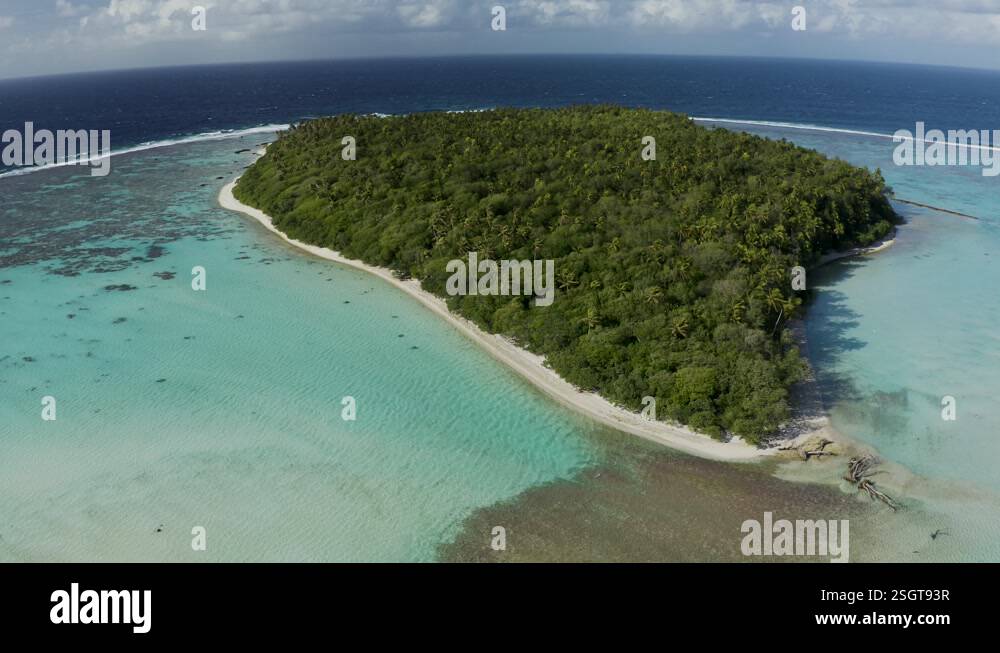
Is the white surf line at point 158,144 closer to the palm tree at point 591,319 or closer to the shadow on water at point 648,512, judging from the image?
the palm tree at point 591,319

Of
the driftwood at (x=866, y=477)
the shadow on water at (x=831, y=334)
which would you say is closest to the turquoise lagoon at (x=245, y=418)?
the driftwood at (x=866, y=477)

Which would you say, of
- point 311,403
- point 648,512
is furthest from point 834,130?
point 311,403

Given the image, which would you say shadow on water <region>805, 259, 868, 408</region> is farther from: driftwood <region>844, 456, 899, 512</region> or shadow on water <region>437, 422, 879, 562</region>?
shadow on water <region>437, 422, 879, 562</region>

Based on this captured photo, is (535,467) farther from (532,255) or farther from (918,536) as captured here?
(532,255)

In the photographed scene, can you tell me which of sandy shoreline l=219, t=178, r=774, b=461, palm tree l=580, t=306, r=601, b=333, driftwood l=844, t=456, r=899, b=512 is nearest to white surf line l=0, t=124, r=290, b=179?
sandy shoreline l=219, t=178, r=774, b=461

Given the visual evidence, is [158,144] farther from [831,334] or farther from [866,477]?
[866,477]

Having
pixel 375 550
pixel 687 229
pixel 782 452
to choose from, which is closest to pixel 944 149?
pixel 687 229
